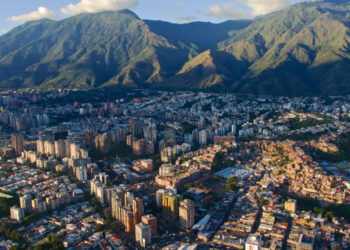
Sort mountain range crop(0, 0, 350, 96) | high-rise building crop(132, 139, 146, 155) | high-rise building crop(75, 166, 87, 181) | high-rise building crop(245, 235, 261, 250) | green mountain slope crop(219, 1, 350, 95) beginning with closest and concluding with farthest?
high-rise building crop(245, 235, 261, 250)
high-rise building crop(75, 166, 87, 181)
high-rise building crop(132, 139, 146, 155)
green mountain slope crop(219, 1, 350, 95)
mountain range crop(0, 0, 350, 96)

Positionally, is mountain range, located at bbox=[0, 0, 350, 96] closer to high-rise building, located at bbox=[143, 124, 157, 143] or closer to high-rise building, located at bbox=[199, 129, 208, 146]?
high-rise building, located at bbox=[199, 129, 208, 146]

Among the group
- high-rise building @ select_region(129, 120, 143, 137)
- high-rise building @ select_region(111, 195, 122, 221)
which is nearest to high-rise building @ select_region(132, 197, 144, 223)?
high-rise building @ select_region(111, 195, 122, 221)

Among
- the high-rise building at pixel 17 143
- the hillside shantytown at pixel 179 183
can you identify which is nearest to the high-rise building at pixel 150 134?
the hillside shantytown at pixel 179 183

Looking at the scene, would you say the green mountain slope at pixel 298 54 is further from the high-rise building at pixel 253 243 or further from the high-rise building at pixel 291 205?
the high-rise building at pixel 253 243

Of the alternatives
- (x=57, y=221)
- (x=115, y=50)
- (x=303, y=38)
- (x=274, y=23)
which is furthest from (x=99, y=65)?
(x=57, y=221)

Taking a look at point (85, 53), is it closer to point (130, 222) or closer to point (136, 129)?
point (136, 129)

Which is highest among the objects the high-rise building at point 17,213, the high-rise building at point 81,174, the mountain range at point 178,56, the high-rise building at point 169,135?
the mountain range at point 178,56
